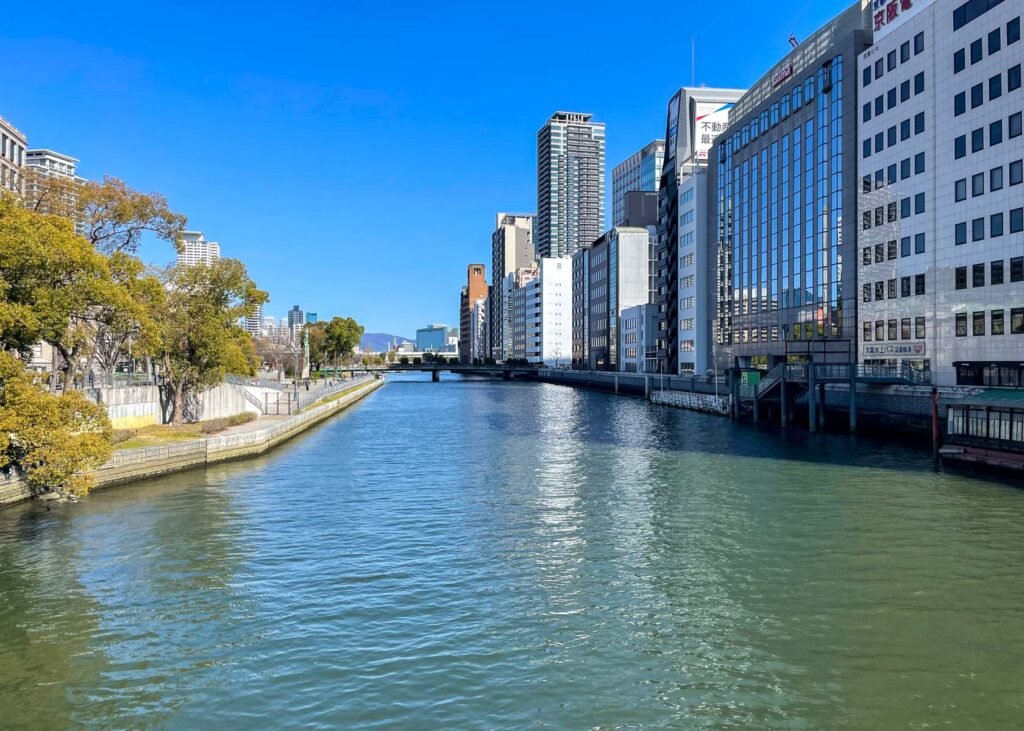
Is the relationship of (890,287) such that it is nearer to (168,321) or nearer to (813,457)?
(813,457)

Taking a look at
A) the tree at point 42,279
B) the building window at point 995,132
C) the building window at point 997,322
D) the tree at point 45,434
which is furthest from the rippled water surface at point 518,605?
the building window at point 995,132

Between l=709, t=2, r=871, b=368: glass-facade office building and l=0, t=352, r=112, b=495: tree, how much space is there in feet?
238

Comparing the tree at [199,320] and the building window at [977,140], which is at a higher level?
the building window at [977,140]

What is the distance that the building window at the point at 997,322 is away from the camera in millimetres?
59656

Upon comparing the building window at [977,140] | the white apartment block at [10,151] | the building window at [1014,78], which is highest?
the white apartment block at [10,151]

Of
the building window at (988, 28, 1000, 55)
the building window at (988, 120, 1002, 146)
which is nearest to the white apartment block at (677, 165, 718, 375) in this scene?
the building window at (988, 120, 1002, 146)

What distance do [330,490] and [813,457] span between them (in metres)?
34.9

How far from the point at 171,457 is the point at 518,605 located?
32822 millimetres

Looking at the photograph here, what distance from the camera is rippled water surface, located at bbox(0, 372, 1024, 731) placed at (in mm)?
15945

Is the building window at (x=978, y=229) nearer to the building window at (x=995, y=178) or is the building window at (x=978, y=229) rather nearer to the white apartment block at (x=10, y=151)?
the building window at (x=995, y=178)

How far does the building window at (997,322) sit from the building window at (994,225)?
6.25 meters

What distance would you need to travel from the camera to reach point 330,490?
4109 cm

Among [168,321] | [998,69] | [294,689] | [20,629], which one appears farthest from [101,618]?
[998,69]

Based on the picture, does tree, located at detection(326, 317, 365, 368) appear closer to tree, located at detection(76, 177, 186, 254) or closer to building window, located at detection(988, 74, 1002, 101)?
tree, located at detection(76, 177, 186, 254)
